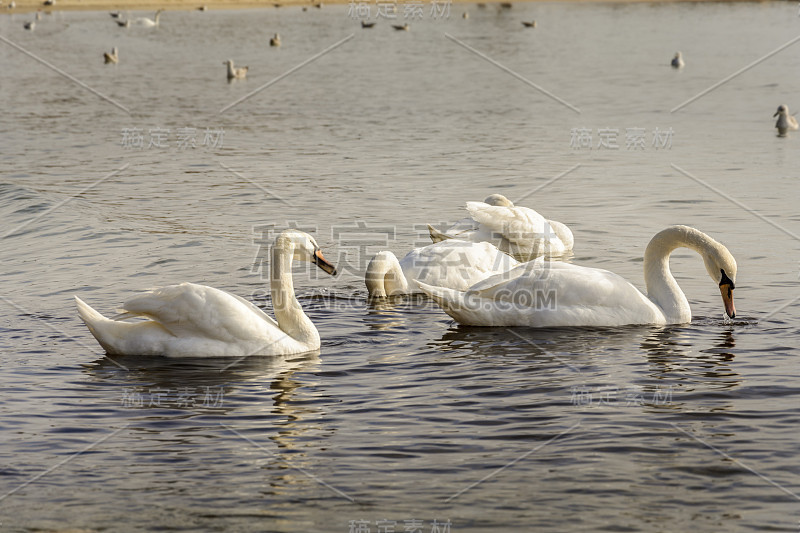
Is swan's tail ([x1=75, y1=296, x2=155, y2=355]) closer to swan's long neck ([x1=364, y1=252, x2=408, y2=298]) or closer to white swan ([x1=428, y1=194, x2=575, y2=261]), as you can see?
swan's long neck ([x1=364, y1=252, x2=408, y2=298])

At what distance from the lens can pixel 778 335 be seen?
948 centimetres

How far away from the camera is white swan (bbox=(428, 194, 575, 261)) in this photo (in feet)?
41.7

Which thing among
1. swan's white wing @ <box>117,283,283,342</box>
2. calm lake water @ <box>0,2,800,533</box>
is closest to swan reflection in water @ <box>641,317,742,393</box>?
calm lake water @ <box>0,2,800,533</box>

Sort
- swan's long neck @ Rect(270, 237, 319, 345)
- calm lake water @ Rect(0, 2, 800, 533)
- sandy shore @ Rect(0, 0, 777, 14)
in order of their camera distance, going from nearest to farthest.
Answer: calm lake water @ Rect(0, 2, 800, 533), swan's long neck @ Rect(270, 237, 319, 345), sandy shore @ Rect(0, 0, 777, 14)

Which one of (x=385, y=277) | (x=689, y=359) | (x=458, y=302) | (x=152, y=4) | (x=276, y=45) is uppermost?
(x=152, y=4)

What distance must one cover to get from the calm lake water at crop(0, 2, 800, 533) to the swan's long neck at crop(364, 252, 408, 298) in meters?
0.28

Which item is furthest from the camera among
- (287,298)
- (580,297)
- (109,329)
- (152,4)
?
(152,4)

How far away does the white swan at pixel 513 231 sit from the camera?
41.7 ft

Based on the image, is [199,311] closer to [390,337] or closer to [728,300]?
[390,337]

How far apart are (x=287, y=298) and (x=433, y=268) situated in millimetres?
2288

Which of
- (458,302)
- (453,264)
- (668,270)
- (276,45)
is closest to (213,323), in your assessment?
(458,302)

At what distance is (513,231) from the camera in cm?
1281

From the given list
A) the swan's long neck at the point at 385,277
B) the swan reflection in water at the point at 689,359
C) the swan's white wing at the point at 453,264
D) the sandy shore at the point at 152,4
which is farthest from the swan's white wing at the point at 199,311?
the sandy shore at the point at 152,4

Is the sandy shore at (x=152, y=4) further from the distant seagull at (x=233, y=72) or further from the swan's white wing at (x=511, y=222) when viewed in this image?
the swan's white wing at (x=511, y=222)
